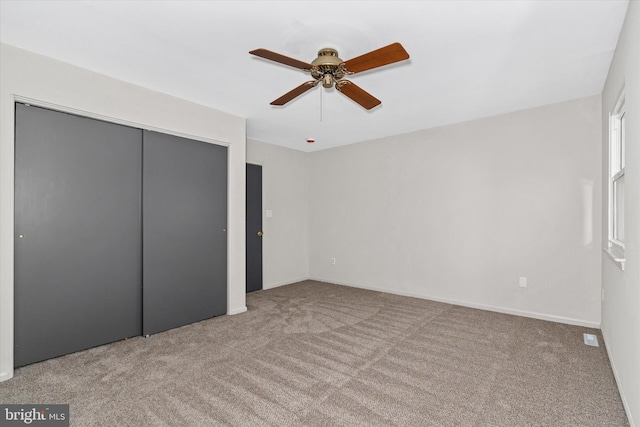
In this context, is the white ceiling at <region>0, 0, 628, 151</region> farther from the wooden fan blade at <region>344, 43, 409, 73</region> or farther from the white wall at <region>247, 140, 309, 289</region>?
the white wall at <region>247, 140, 309, 289</region>

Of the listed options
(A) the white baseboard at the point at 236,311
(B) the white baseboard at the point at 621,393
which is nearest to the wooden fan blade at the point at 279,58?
(B) the white baseboard at the point at 621,393

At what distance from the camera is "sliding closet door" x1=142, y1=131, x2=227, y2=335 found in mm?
3305

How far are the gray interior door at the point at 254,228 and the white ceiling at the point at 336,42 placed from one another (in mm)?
1772

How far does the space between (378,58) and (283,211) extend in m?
4.02

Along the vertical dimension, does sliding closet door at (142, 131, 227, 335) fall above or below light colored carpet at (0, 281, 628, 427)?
above

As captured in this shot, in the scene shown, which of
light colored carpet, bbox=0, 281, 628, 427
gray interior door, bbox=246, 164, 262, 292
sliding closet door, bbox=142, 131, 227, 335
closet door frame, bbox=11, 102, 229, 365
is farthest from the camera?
gray interior door, bbox=246, 164, 262, 292

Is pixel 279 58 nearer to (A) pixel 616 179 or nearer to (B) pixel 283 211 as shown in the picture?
(A) pixel 616 179

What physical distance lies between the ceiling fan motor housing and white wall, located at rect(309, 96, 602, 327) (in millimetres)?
2761

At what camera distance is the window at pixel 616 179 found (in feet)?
8.84

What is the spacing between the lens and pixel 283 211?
5738mm

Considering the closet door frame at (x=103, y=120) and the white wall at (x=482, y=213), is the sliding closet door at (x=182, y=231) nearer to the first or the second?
the closet door frame at (x=103, y=120)

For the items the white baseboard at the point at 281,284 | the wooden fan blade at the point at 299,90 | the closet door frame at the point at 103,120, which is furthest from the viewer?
the white baseboard at the point at 281,284

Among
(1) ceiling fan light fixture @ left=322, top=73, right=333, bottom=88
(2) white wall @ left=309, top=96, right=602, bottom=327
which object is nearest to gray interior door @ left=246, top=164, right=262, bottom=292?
(2) white wall @ left=309, top=96, right=602, bottom=327

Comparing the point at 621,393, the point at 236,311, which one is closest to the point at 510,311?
the point at 621,393
